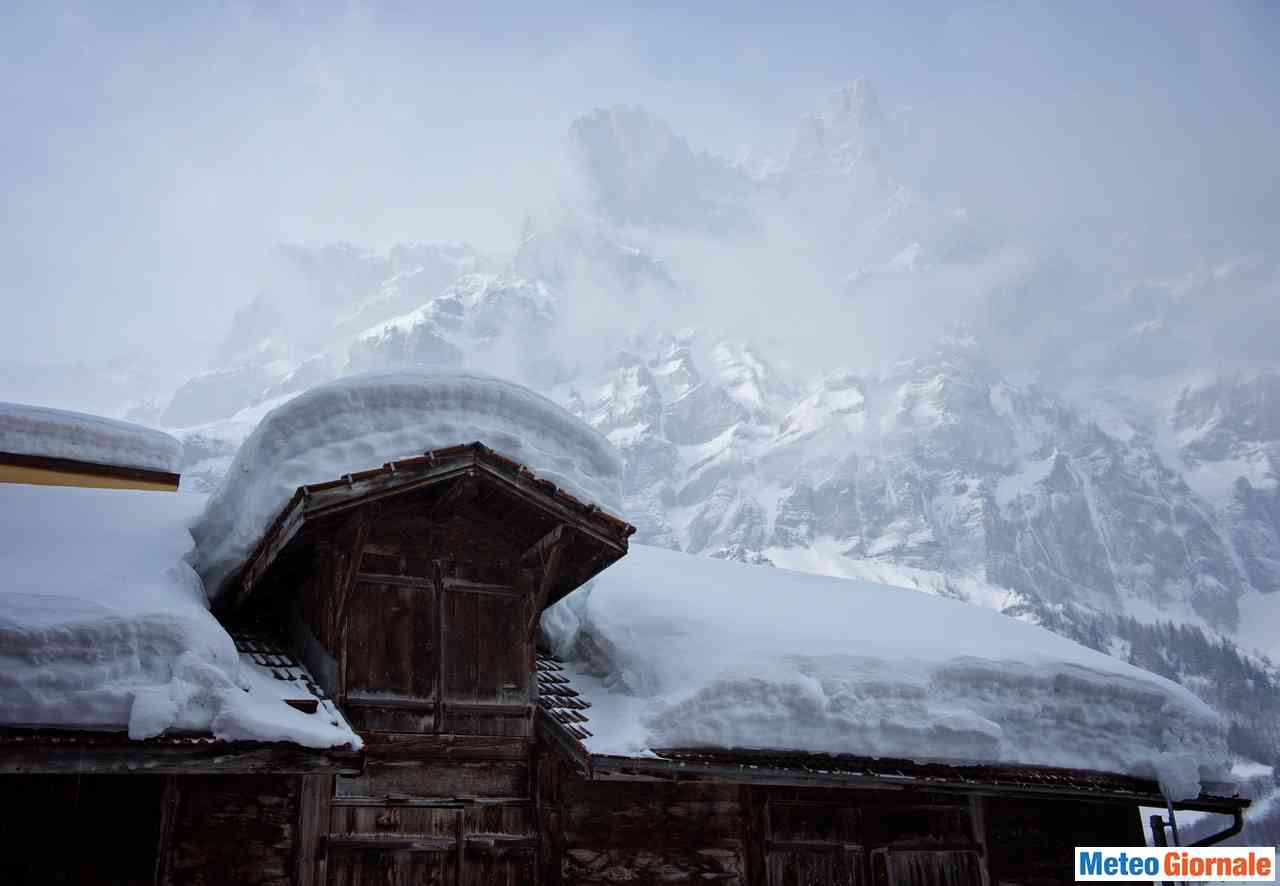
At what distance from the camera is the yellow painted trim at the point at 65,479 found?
40.7 ft

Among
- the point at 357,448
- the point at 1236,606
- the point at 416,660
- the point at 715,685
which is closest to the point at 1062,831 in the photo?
the point at 715,685

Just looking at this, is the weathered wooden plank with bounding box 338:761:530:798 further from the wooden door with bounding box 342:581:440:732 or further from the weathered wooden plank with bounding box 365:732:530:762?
the wooden door with bounding box 342:581:440:732

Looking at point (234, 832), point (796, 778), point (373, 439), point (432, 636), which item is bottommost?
point (234, 832)

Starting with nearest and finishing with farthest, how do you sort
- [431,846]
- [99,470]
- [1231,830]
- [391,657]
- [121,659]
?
[121,659] < [431,846] < [391,657] < [1231,830] < [99,470]

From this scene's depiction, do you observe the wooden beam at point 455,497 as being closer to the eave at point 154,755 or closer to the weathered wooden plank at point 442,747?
the weathered wooden plank at point 442,747

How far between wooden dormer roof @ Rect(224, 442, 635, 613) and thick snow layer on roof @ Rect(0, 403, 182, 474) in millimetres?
5861

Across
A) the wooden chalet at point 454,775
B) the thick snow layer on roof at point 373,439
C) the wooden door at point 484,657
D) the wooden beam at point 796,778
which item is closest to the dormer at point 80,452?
the thick snow layer on roof at point 373,439

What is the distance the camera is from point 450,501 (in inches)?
311

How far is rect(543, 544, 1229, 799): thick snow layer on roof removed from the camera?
7984 mm

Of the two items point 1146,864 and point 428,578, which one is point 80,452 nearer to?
point 428,578

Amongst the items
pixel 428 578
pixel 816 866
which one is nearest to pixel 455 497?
pixel 428 578

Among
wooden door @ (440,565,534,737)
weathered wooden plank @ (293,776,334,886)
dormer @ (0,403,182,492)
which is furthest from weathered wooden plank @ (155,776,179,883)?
dormer @ (0,403,182,492)

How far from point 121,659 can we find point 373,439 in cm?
258

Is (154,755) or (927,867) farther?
(927,867)
